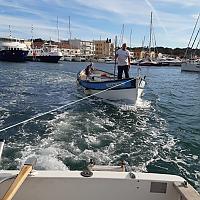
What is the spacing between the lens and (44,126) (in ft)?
35.7

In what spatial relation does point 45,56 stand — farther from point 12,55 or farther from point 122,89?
point 122,89

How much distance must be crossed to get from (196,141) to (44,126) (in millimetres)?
5251

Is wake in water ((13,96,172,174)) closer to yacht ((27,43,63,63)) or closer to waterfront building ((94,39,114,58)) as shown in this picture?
yacht ((27,43,63,63))

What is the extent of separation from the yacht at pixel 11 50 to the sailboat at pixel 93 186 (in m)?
66.4

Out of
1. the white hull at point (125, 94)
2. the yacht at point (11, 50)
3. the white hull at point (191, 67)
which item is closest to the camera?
the white hull at point (125, 94)

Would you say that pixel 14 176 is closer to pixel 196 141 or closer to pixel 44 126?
pixel 44 126

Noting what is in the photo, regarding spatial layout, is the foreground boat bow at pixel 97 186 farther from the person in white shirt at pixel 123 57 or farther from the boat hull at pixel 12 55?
the boat hull at pixel 12 55

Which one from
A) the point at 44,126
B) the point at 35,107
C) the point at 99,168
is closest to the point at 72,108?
the point at 35,107

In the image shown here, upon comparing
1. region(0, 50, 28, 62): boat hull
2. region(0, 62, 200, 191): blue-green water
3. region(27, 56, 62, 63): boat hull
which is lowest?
region(27, 56, 62, 63): boat hull

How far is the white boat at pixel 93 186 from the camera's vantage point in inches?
154

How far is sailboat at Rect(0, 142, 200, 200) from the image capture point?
12.8ft

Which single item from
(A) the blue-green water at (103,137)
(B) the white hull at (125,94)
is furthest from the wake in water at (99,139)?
(B) the white hull at (125,94)

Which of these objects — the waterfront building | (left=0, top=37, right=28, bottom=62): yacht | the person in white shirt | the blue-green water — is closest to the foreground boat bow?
the blue-green water

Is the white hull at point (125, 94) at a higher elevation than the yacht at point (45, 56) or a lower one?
higher
